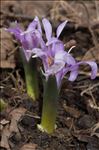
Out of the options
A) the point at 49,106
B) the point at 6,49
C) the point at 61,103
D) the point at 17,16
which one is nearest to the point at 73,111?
the point at 61,103

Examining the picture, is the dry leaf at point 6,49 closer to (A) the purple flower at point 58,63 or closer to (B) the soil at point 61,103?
(B) the soil at point 61,103

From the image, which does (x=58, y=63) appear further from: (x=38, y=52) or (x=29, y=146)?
(x=29, y=146)

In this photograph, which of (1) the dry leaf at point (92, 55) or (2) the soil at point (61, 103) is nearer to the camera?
(2) the soil at point (61, 103)

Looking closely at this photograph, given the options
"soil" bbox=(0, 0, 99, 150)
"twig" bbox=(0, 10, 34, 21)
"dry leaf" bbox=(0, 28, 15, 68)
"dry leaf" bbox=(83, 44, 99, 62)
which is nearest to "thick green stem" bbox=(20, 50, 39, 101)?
"soil" bbox=(0, 0, 99, 150)

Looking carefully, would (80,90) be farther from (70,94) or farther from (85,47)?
(85,47)

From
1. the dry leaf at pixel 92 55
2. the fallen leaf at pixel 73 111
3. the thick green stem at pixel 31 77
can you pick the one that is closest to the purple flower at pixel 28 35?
the thick green stem at pixel 31 77

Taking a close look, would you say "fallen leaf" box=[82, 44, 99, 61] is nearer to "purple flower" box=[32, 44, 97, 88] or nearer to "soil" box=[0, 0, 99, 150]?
"soil" box=[0, 0, 99, 150]
